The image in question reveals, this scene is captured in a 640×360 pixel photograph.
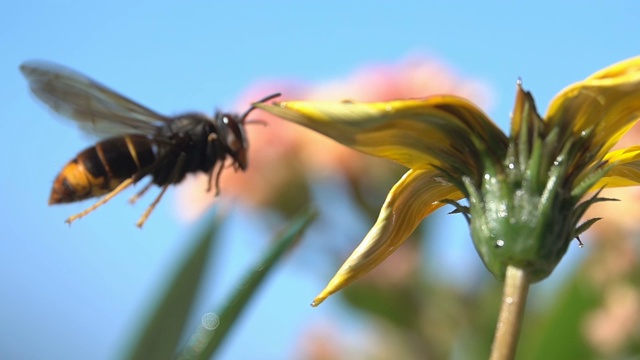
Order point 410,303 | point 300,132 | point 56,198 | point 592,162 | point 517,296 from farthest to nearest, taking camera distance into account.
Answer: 1. point 300,132
2. point 410,303
3. point 56,198
4. point 592,162
5. point 517,296

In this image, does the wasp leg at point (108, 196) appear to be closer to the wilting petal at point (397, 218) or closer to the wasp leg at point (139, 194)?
the wasp leg at point (139, 194)

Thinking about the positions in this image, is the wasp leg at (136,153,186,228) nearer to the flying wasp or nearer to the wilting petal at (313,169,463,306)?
the flying wasp

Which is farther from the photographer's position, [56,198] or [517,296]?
[56,198]

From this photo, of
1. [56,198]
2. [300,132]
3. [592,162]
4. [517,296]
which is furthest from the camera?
[300,132]

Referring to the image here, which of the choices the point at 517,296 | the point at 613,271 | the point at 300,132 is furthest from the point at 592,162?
the point at 300,132

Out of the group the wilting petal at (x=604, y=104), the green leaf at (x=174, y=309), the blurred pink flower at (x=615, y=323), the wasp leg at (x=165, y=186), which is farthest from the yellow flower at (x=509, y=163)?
the blurred pink flower at (x=615, y=323)

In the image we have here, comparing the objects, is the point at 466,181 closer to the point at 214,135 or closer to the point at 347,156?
the point at 214,135

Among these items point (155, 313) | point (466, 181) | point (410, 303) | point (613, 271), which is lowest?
point (410, 303)
